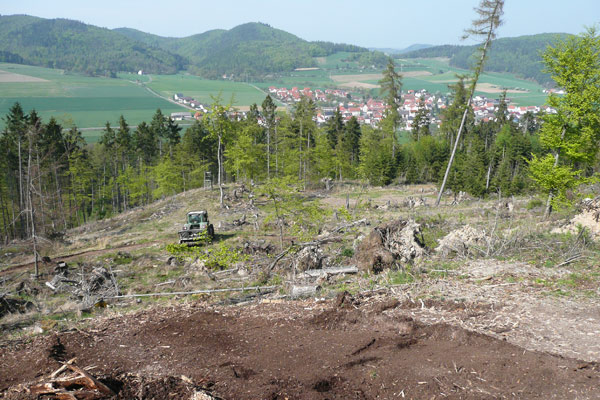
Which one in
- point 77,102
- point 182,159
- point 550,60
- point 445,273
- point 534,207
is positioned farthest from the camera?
point 77,102

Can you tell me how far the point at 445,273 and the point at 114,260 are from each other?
52.7ft

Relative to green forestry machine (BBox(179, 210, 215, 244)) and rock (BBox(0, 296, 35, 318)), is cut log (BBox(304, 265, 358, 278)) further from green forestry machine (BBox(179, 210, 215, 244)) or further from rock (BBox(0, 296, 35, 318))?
green forestry machine (BBox(179, 210, 215, 244))

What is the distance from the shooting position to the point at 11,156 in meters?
38.8

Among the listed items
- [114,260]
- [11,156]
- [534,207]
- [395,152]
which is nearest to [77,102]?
[11,156]

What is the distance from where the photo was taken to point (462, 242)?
1215cm

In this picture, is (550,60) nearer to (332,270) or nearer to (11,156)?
(332,270)

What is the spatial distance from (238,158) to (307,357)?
2934 centimetres

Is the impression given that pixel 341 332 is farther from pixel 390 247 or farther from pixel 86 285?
pixel 86 285

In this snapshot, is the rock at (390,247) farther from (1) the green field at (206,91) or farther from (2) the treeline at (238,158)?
(1) the green field at (206,91)

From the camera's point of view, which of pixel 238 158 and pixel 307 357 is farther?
pixel 238 158

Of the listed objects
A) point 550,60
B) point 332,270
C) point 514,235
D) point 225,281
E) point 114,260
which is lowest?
point 114,260

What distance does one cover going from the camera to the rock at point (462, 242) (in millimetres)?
11942

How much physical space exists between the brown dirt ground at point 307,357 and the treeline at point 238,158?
24.1m

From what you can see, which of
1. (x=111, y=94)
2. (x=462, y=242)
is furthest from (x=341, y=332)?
(x=111, y=94)
